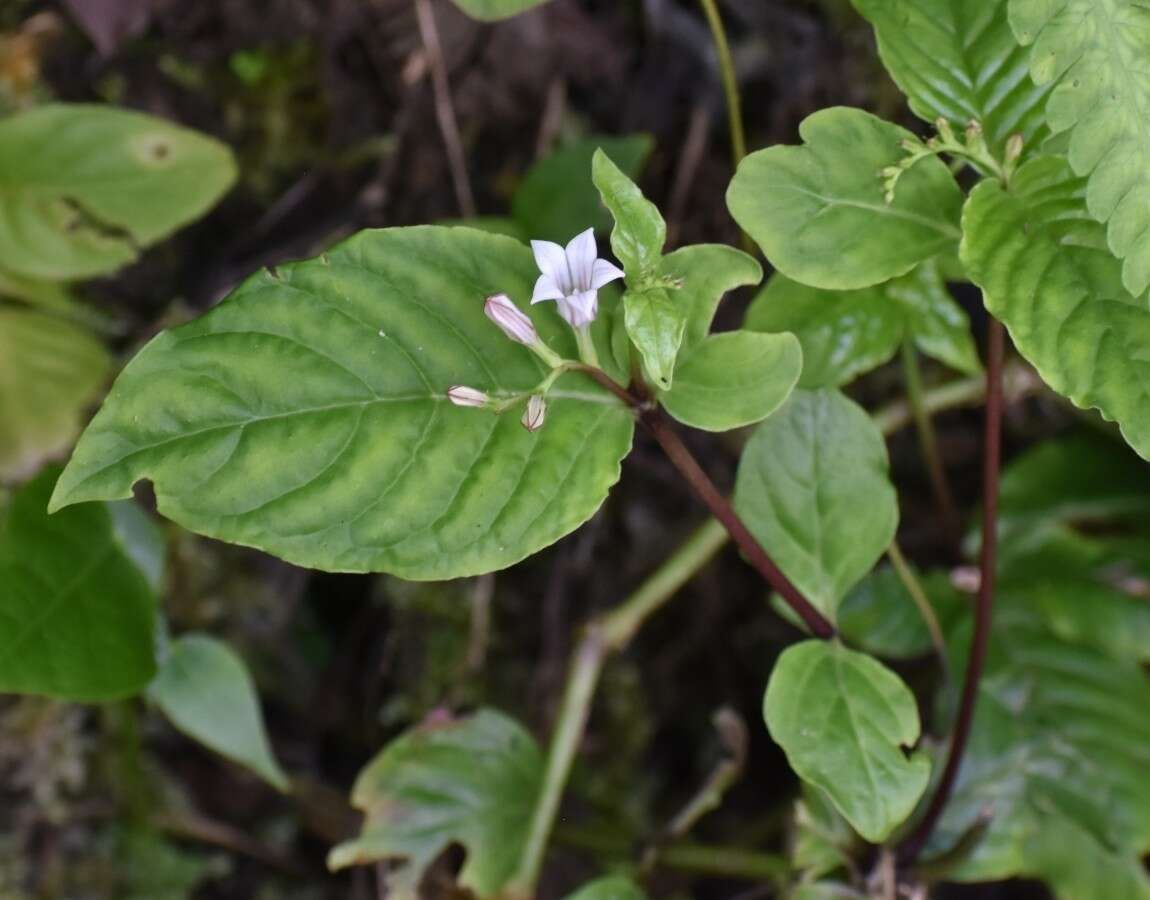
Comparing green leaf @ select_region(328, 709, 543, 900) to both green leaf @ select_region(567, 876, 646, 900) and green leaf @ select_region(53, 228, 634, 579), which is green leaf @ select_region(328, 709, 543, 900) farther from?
green leaf @ select_region(53, 228, 634, 579)

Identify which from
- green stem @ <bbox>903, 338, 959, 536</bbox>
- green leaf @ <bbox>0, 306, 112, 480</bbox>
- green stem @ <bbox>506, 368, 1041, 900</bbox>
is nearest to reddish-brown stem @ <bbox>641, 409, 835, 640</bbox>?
green stem @ <bbox>506, 368, 1041, 900</bbox>

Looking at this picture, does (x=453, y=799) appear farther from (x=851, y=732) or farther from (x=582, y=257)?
(x=582, y=257)

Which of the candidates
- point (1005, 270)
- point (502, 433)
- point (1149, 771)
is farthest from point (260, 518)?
point (1149, 771)

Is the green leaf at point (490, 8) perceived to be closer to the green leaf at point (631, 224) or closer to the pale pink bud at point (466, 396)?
the green leaf at point (631, 224)

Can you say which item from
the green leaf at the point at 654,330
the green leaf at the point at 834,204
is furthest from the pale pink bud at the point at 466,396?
the green leaf at the point at 834,204

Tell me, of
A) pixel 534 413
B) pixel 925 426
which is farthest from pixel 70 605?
pixel 925 426

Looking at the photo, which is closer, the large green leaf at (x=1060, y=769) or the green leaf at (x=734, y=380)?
the green leaf at (x=734, y=380)
